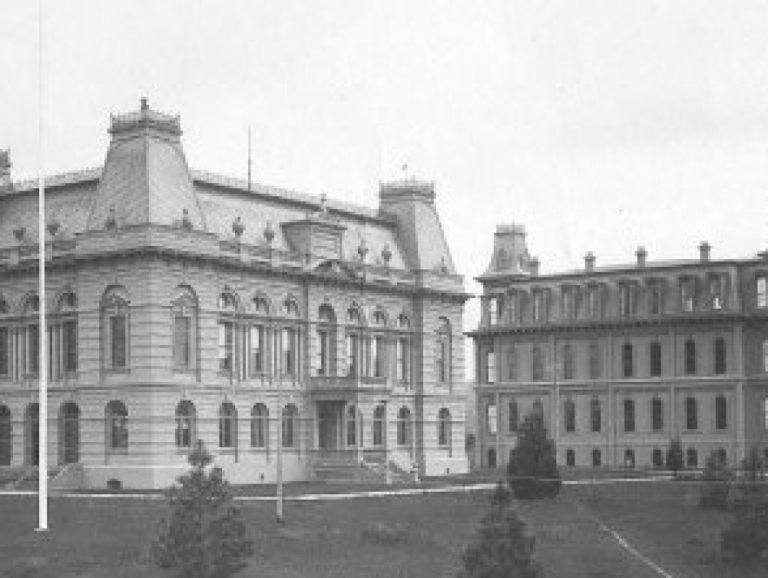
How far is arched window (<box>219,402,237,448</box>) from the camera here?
226ft

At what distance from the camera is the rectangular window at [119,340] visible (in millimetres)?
65125

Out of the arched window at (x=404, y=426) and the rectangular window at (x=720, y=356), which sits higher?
the rectangular window at (x=720, y=356)

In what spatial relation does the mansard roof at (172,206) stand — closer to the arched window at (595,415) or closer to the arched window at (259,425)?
the arched window at (259,425)

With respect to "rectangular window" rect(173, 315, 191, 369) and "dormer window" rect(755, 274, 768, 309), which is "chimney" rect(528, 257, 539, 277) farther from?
"rectangular window" rect(173, 315, 191, 369)

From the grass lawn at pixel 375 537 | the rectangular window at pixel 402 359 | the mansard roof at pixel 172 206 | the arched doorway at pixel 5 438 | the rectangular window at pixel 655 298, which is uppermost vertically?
the mansard roof at pixel 172 206

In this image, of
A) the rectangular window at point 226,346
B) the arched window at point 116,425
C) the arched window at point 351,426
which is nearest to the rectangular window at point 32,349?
the arched window at point 116,425

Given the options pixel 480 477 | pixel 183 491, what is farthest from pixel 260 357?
pixel 183 491

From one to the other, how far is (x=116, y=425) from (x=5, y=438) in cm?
720

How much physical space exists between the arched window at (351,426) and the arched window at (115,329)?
46.2 feet

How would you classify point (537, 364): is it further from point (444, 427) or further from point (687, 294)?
point (444, 427)

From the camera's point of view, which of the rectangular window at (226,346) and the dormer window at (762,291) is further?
the dormer window at (762,291)

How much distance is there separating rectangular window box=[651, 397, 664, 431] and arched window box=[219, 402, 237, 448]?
35041 mm

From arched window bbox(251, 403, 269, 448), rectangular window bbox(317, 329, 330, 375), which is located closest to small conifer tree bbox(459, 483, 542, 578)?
arched window bbox(251, 403, 269, 448)

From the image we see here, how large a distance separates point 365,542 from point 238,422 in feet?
66.3
